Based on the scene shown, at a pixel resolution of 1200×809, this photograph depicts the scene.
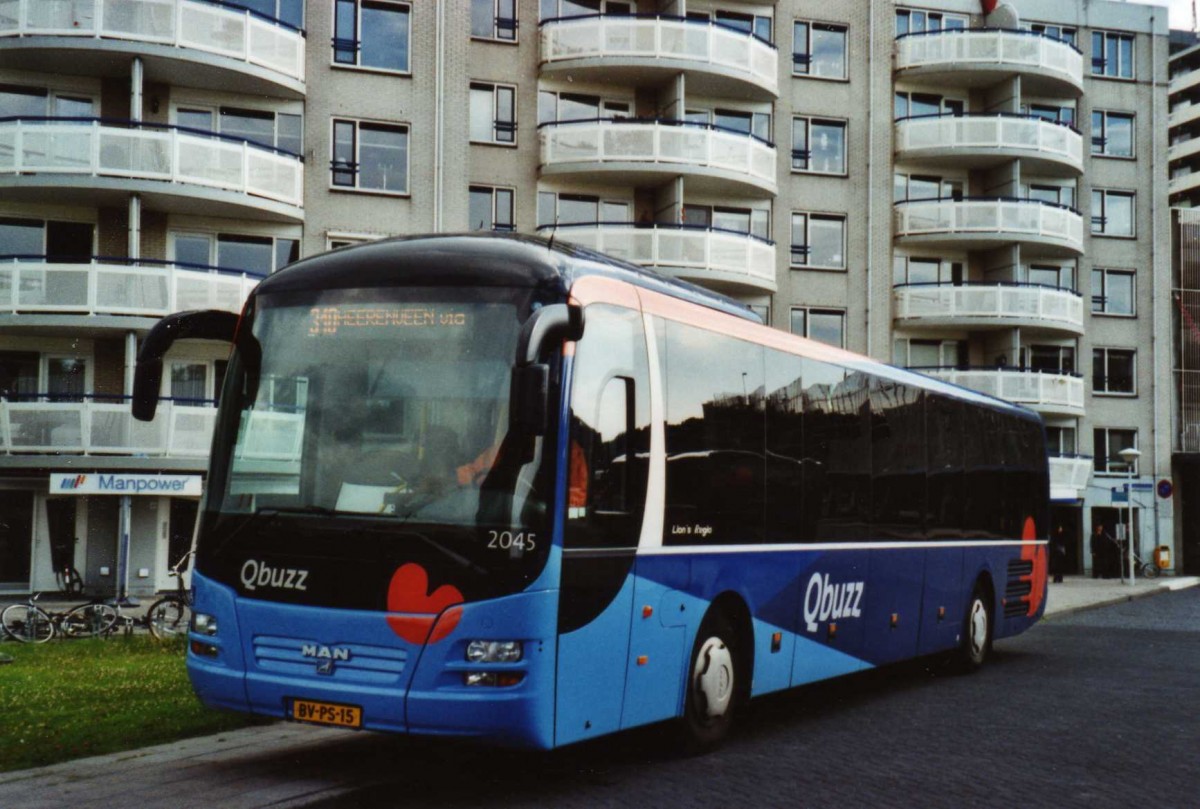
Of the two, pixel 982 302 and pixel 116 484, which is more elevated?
pixel 982 302

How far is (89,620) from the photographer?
20.4m

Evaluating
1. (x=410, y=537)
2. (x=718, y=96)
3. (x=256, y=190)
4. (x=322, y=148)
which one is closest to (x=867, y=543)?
(x=410, y=537)

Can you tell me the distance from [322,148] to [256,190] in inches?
123

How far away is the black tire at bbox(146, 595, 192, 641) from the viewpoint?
20.0 m

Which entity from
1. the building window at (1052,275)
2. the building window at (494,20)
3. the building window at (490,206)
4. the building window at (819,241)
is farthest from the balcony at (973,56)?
the building window at (490,206)

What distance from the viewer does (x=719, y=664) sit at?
10234 mm

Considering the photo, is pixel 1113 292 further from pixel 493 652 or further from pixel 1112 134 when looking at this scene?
pixel 493 652

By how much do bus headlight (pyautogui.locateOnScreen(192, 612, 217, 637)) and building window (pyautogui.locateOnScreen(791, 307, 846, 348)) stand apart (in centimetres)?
3323

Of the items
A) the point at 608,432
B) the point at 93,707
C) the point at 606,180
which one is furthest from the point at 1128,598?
the point at 608,432

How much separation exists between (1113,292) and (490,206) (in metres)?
23.3

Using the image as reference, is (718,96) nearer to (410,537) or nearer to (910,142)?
(910,142)

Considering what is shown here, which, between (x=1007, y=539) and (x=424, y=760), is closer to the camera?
(x=424, y=760)

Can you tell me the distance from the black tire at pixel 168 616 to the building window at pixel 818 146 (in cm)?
2621

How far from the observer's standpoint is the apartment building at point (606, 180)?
30.7 m
